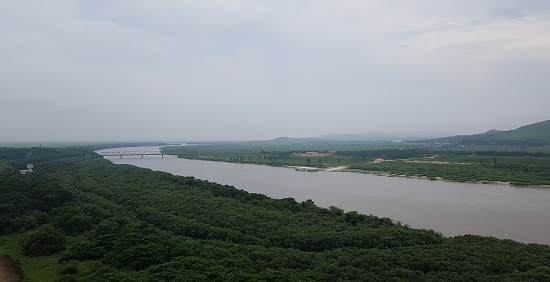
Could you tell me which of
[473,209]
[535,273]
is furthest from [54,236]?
[473,209]

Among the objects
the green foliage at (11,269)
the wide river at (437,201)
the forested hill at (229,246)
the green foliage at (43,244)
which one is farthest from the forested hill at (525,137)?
the green foliage at (11,269)

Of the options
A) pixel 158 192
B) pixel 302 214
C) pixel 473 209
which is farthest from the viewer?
pixel 158 192

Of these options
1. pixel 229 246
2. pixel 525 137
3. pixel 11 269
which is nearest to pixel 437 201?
pixel 229 246

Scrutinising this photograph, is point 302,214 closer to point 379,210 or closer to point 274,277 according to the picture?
point 379,210

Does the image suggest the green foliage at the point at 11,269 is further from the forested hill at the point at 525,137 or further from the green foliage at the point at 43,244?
the forested hill at the point at 525,137

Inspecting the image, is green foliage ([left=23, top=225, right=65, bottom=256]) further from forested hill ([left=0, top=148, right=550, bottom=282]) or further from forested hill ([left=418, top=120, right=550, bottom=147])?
forested hill ([left=418, top=120, right=550, bottom=147])

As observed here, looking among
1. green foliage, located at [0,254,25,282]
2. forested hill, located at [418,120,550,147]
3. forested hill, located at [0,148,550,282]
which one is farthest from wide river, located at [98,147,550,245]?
forested hill, located at [418,120,550,147]
